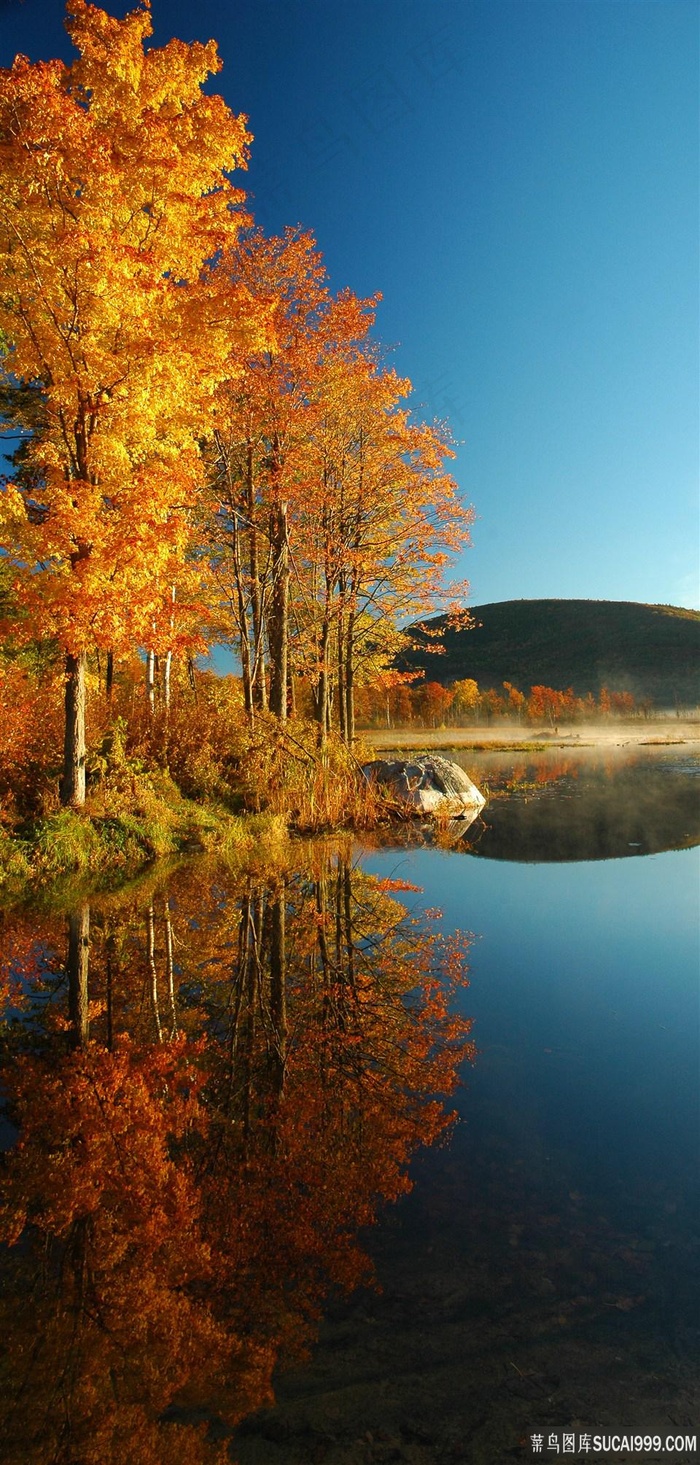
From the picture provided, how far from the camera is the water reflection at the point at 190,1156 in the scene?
2219mm

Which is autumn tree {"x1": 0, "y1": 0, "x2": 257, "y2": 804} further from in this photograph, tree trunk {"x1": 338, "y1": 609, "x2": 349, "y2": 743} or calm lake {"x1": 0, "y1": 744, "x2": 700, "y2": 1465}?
tree trunk {"x1": 338, "y1": 609, "x2": 349, "y2": 743}

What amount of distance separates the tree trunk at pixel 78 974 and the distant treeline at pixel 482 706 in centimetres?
8006

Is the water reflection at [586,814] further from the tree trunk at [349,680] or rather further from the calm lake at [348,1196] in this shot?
the calm lake at [348,1196]

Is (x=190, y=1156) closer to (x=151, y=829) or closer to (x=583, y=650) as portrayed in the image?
(x=151, y=829)

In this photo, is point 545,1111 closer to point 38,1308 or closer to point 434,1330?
point 434,1330

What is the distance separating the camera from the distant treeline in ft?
301

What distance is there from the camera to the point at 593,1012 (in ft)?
17.0

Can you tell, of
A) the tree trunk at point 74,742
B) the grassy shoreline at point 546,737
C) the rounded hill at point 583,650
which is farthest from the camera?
the rounded hill at point 583,650

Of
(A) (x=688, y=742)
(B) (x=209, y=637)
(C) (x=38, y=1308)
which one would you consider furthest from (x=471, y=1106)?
(A) (x=688, y=742)

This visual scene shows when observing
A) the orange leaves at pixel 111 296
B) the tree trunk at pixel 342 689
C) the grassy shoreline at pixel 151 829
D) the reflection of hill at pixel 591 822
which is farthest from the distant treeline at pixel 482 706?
the orange leaves at pixel 111 296

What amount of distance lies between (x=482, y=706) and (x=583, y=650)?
33.5 metres

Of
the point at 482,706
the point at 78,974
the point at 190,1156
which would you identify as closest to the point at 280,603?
the point at 78,974

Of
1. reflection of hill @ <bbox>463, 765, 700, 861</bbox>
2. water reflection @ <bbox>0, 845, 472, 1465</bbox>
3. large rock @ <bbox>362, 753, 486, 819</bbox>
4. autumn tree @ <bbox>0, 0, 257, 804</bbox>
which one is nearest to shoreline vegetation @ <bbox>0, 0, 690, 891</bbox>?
autumn tree @ <bbox>0, 0, 257, 804</bbox>

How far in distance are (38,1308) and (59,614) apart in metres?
8.89
